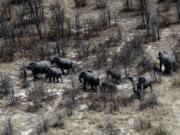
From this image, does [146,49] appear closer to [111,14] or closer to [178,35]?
[178,35]

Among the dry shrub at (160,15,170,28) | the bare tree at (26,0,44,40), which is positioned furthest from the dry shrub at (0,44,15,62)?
the dry shrub at (160,15,170,28)

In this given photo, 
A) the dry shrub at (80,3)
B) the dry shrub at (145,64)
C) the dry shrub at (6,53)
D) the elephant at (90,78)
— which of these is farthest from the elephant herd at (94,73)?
the dry shrub at (80,3)

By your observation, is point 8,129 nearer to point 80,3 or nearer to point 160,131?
point 160,131

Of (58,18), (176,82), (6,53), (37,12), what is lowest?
(176,82)

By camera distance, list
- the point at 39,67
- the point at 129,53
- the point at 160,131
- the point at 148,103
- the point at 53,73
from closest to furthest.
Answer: the point at 160,131 → the point at 148,103 → the point at 53,73 → the point at 39,67 → the point at 129,53

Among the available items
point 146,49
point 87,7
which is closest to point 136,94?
point 146,49

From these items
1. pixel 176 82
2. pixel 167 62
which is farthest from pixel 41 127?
pixel 167 62
